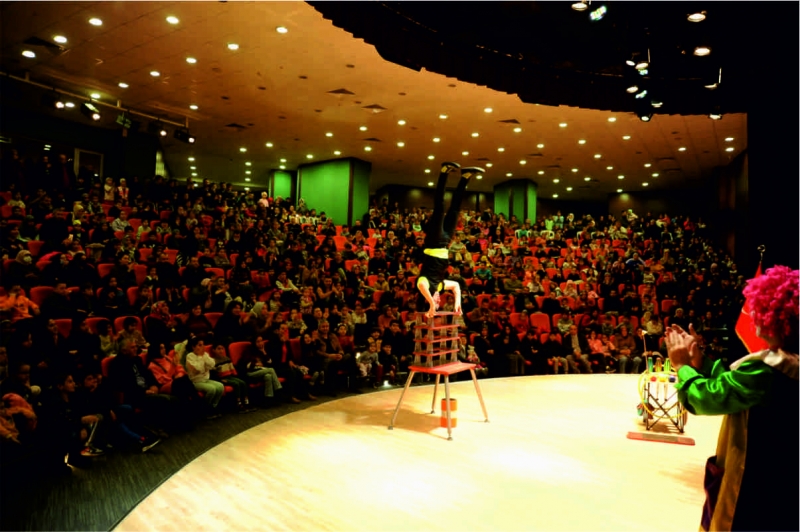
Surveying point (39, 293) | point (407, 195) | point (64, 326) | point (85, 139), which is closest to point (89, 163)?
point (85, 139)

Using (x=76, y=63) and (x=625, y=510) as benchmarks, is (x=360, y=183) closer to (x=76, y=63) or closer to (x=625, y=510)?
(x=76, y=63)

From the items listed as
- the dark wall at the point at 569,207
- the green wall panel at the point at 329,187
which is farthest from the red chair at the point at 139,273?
the dark wall at the point at 569,207

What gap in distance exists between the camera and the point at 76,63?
850 cm

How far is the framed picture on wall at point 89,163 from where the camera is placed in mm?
12320

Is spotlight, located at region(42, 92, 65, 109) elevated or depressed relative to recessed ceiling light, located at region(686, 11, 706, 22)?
elevated

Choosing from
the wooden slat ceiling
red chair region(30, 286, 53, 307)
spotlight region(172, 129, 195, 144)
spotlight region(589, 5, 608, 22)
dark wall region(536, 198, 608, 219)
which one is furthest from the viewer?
dark wall region(536, 198, 608, 219)

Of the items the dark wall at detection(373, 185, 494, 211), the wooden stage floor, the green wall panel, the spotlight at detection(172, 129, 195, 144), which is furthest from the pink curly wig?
the dark wall at detection(373, 185, 494, 211)

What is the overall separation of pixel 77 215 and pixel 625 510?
8.61 meters

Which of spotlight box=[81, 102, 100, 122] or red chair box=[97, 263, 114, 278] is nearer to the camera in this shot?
red chair box=[97, 263, 114, 278]

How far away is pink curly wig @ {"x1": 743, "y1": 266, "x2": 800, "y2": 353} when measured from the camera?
1643 millimetres

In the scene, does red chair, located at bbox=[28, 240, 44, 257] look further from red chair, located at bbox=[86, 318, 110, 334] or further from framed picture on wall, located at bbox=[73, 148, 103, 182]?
framed picture on wall, located at bbox=[73, 148, 103, 182]

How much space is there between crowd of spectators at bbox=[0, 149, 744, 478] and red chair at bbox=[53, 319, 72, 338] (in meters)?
0.02

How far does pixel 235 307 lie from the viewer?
6.61 m

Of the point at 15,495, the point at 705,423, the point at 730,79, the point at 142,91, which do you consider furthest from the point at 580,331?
the point at 142,91
